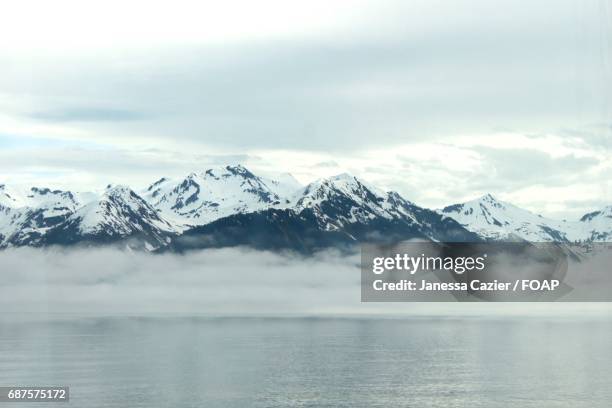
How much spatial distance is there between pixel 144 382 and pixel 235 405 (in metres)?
38.7

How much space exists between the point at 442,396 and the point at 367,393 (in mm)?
13639

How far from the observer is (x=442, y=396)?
16750cm

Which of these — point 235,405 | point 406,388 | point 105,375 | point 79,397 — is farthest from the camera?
point 105,375

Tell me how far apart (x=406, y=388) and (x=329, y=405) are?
2740cm

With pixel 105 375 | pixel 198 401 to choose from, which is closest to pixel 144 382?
pixel 105 375

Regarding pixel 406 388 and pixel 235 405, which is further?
pixel 406 388

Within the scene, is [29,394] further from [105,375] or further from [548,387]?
[548,387]

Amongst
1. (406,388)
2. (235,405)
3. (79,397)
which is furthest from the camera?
(406,388)

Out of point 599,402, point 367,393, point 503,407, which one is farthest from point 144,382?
point 599,402

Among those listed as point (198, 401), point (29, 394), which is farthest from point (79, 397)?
point (198, 401)

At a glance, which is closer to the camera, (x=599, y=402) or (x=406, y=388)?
(x=599, y=402)

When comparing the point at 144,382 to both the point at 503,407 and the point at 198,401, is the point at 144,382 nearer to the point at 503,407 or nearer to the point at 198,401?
the point at 198,401

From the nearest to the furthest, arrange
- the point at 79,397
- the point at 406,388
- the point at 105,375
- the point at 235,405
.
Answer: the point at 235,405
the point at 79,397
the point at 406,388
the point at 105,375

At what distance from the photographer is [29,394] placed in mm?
169500
